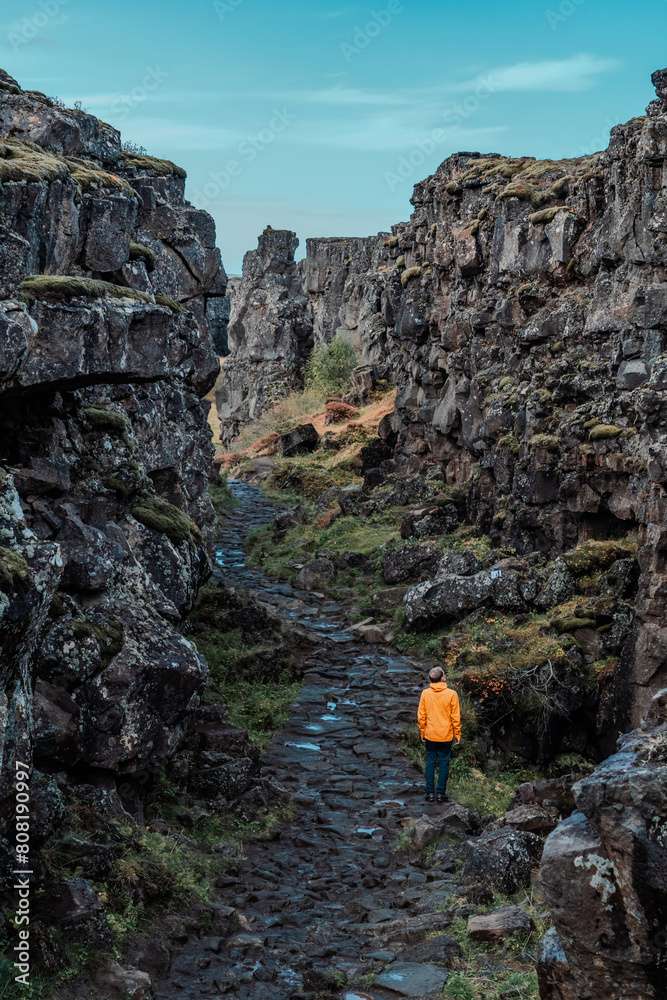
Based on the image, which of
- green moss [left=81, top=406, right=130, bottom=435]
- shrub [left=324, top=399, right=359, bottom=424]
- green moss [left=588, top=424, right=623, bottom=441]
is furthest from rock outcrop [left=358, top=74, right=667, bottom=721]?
shrub [left=324, top=399, right=359, bottom=424]

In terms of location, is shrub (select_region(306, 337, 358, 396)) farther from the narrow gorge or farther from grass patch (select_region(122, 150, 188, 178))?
grass patch (select_region(122, 150, 188, 178))

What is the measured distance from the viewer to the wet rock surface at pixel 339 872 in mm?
10500

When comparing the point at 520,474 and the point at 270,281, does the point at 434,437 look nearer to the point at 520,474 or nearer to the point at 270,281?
the point at 520,474

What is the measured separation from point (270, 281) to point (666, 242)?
5272 centimetres

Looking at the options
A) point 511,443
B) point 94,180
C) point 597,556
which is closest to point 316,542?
point 511,443

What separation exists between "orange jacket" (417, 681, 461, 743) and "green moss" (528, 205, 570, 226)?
1979cm

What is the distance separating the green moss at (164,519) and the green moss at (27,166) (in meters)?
5.11

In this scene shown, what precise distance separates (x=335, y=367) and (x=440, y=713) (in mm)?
52395

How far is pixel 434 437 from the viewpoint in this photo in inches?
1596

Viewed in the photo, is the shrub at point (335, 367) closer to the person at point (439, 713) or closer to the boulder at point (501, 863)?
the person at point (439, 713)

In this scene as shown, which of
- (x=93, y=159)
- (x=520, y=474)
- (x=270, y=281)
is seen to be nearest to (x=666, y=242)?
(x=520, y=474)

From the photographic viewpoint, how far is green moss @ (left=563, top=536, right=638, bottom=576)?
80.8ft

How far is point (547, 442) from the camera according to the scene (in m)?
28.7

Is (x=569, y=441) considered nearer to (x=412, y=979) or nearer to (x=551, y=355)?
(x=551, y=355)
